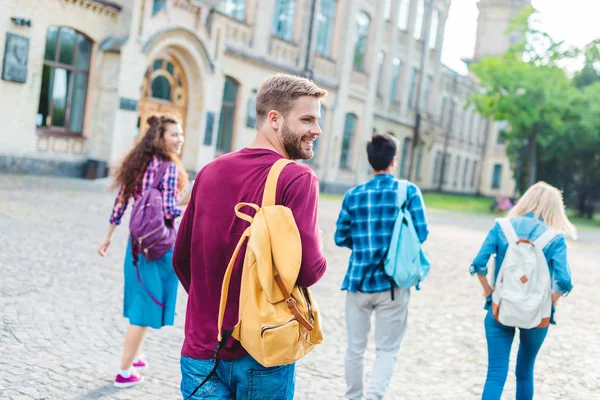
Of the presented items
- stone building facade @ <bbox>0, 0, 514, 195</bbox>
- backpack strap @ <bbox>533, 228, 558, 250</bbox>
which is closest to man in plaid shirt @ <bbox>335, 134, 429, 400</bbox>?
backpack strap @ <bbox>533, 228, 558, 250</bbox>

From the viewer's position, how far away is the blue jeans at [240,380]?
2.42 meters

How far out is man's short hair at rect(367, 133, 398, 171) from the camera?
15.5ft

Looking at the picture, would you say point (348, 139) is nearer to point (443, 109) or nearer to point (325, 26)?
point (325, 26)

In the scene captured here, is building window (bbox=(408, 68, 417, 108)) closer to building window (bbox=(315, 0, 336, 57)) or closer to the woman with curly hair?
building window (bbox=(315, 0, 336, 57))

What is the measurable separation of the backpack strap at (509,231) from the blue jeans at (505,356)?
0.51 m

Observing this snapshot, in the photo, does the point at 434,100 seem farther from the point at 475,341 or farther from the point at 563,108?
the point at 475,341

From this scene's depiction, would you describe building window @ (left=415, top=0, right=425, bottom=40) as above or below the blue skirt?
above

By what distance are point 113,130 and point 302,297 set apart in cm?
1854

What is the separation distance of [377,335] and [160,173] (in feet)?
6.10

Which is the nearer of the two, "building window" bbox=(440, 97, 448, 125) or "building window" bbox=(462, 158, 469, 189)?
"building window" bbox=(440, 97, 448, 125)

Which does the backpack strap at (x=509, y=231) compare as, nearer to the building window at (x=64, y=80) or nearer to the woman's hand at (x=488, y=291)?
the woman's hand at (x=488, y=291)

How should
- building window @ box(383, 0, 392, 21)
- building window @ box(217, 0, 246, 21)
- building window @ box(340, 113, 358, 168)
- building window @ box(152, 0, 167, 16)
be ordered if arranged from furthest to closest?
building window @ box(383, 0, 392, 21), building window @ box(340, 113, 358, 168), building window @ box(217, 0, 246, 21), building window @ box(152, 0, 167, 16)

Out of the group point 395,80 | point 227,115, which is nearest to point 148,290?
point 227,115

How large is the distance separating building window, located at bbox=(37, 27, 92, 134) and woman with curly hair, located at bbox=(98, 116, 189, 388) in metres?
15.7
